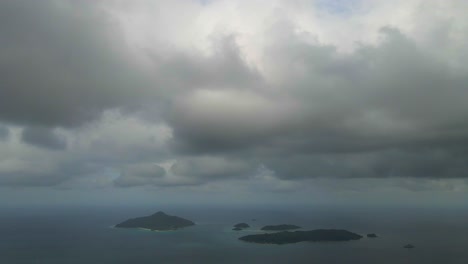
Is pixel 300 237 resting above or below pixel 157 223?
below

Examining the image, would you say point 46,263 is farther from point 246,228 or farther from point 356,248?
point 246,228

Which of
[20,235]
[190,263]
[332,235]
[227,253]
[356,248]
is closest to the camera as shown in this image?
[190,263]

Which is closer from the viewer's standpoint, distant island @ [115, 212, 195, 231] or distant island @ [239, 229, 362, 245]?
distant island @ [239, 229, 362, 245]

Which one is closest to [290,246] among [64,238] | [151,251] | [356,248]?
[356,248]

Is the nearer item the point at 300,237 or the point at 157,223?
the point at 300,237

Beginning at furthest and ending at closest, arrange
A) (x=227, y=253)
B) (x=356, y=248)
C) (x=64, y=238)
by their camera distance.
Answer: (x=64, y=238) < (x=356, y=248) < (x=227, y=253)

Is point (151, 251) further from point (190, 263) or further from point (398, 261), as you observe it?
point (398, 261)

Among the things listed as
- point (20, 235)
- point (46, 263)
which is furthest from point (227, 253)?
point (20, 235)

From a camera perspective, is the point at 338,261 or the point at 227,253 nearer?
the point at 338,261

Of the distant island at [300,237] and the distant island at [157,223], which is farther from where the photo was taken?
the distant island at [157,223]
